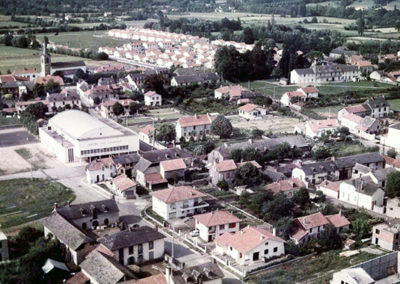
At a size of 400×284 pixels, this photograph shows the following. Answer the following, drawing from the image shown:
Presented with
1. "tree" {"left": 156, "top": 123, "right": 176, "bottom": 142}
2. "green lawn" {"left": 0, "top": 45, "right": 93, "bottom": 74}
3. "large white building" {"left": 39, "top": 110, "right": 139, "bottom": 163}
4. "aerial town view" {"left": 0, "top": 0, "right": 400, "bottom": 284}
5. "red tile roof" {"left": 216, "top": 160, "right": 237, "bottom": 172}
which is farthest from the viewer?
"green lawn" {"left": 0, "top": 45, "right": 93, "bottom": 74}

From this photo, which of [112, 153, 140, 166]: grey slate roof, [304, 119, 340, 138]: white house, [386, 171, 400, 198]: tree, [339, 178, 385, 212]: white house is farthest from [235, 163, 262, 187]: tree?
[304, 119, 340, 138]: white house

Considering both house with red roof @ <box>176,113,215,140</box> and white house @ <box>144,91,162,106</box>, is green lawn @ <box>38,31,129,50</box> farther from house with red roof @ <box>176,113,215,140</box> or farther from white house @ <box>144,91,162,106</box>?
house with red roof @ <box>176,113,215,140</box>

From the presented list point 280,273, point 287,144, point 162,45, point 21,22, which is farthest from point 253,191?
point 21,22

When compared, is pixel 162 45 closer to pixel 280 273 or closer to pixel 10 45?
pixel 10 45

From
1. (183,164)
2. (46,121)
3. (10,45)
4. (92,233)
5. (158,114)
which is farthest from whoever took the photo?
(10,45)

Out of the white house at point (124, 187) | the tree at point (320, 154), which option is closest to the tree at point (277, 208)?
the white house at point (124, 187)

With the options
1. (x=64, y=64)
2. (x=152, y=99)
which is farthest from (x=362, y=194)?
(x=64, y=64)
